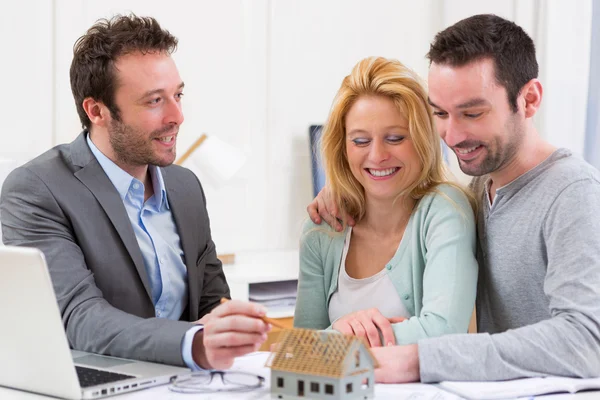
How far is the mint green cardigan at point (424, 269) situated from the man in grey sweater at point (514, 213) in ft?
0.24

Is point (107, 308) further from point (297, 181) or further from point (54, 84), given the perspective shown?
point (297, 181)

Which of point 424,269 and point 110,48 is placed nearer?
point 424,269

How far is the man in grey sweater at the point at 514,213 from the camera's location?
5.17ft

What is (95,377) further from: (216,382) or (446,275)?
(446,275)

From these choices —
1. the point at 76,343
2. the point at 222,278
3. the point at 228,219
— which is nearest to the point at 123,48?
the point at 222,278

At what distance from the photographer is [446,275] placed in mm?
1830

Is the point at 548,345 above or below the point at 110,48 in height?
below

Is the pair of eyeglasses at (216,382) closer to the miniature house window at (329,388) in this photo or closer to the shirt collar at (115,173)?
the miniature house window at (329,388)

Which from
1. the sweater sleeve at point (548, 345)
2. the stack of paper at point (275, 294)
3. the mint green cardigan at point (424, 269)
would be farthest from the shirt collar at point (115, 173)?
the stack of paper at point (275, 294)

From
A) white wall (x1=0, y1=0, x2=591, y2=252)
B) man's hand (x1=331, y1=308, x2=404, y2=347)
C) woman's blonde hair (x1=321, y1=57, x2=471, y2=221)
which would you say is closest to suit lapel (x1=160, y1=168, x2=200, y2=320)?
woman's blonde hair (x1=321, y1=57, x2=471, y2=221)

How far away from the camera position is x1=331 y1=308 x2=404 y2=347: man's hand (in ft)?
5.83

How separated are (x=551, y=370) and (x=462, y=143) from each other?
0.55 meters

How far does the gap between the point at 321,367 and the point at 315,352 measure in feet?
0.10

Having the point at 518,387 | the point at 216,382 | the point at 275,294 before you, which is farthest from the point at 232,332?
the point at 275,294
